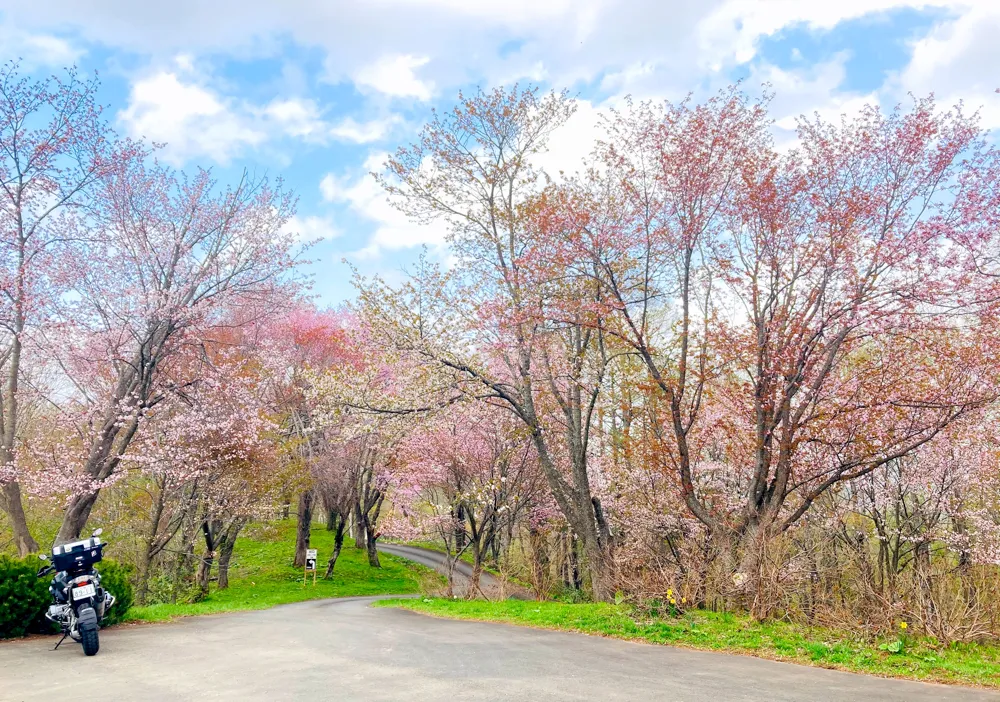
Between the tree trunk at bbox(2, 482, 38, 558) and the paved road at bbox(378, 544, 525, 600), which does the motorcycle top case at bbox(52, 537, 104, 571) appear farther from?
the paved road at bbox(378, 544, 525, 600)

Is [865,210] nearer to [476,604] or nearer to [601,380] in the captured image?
[601,380]

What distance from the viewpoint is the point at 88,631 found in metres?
8.05

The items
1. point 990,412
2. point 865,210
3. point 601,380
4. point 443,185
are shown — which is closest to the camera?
point 865,210

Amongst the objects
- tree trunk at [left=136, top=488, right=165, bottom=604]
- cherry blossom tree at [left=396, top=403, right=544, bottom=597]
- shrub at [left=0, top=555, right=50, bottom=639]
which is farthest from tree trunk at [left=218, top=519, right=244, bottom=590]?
shrub at [left=0, top=555, right=50, bottom=639]

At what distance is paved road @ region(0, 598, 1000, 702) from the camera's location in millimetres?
6000

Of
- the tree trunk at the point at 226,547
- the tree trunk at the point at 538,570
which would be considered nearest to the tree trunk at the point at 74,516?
the tree trunk at the point at 226,547

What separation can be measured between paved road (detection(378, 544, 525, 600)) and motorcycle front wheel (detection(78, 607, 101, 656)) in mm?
9730

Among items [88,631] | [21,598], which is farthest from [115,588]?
[88,631]

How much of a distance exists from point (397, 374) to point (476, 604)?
5971 millimetres

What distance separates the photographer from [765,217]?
1264 cm

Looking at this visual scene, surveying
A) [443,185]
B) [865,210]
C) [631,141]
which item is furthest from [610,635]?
[443,185]

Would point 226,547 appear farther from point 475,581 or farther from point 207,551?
point 475,581

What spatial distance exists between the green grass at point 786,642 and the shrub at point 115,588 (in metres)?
7.20

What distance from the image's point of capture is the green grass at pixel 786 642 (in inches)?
282
